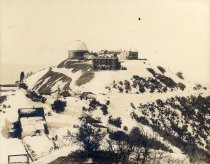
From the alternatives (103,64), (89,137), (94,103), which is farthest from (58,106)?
(103,64)

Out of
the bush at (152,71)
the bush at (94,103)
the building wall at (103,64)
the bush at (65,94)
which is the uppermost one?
the building wall at (103,64)

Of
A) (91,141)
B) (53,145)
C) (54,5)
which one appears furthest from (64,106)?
(54,5)

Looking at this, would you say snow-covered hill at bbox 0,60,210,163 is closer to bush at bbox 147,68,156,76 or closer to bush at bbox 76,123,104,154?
bush at bbox 147,68,156,76

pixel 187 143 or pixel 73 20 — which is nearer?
pixel 73 20

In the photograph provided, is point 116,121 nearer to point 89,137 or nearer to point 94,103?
point 94,103

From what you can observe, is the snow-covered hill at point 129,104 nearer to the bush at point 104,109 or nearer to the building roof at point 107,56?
the bush at point 104,109

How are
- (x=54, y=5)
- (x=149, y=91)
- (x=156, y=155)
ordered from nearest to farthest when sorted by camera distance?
(x=54, y=5)
(x=156, y=155)
(x=149, y=91)

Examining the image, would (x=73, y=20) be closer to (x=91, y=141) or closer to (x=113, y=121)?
(x=91, y=141)

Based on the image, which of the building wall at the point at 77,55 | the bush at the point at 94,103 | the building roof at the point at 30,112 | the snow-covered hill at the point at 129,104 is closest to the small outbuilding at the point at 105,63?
the snow-covered hill at the point at 129,104
